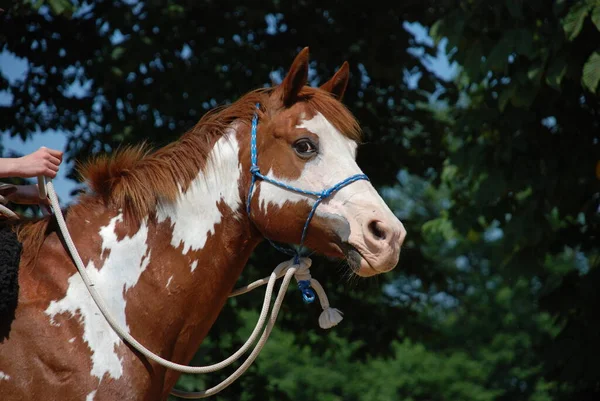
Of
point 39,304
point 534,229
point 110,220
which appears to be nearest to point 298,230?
point 110,220

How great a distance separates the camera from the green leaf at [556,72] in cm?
671

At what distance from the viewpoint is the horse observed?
11.1 feet

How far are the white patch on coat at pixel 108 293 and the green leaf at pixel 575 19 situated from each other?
13.8ft

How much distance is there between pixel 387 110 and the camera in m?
9.30

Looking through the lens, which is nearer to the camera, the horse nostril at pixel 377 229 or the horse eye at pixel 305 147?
the horse nostril at pixel 377 229

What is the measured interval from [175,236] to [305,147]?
0.68 meters

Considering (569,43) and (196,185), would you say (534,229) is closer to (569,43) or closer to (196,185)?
(569,43)

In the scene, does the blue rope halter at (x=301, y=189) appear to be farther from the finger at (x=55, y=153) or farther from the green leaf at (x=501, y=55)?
the green leaf at (x=501, y=55)

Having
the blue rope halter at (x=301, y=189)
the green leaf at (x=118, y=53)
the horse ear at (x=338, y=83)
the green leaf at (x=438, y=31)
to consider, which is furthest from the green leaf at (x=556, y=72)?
the green leaf at (x=118, y=53)

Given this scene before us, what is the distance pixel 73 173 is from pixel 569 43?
4.75 meters

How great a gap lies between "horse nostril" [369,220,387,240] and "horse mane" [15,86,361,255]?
0.51 metres

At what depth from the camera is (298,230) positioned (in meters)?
3.72

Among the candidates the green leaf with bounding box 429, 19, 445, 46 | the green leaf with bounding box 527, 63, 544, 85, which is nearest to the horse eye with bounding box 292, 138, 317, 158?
the green leaf with bounding box 527, 63, 544, 85

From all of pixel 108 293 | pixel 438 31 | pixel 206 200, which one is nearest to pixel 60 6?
pixel 438 31
